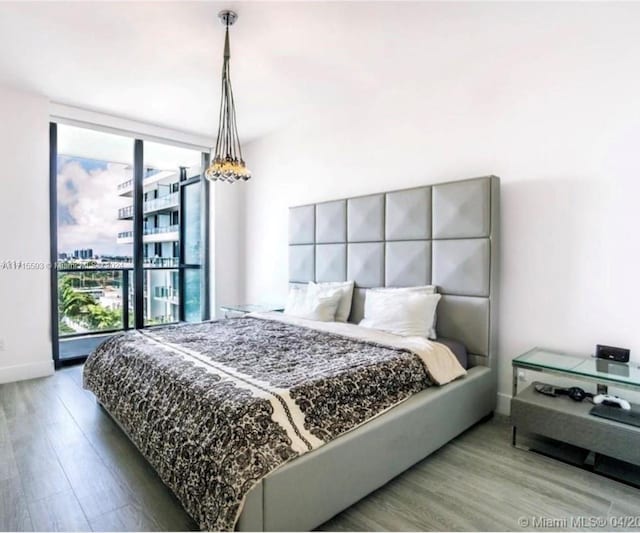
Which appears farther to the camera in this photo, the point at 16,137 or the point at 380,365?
the point at 16,137

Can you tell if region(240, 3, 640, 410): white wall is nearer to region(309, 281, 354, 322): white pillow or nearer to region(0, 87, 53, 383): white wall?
region(309, 281, 354, 322): white pillow

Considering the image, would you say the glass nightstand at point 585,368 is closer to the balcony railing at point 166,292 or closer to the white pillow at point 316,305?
the white pillow at point 316,305

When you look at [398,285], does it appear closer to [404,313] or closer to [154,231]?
[404,313]

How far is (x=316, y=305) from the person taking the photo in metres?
3.43

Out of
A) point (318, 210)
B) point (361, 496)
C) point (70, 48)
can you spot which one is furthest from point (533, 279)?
point (70, 48)

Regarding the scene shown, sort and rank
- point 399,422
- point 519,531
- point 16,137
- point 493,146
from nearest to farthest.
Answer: point 519,531 < point 399,422 < point 493,146 < point 16,137

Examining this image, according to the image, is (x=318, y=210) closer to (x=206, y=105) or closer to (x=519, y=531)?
(x=206, y=105)

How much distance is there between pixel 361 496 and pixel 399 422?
403 millimetres

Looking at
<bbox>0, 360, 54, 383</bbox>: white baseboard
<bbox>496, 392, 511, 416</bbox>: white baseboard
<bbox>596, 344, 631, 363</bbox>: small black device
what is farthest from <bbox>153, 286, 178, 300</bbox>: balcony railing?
<bbox>596, 344, 631, 363</bbox>: small black device

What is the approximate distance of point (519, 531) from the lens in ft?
5.28

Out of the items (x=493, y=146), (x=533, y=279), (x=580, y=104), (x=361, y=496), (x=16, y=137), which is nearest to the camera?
(x=361, y=496)

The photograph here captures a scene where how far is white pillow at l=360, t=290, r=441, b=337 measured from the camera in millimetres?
2746

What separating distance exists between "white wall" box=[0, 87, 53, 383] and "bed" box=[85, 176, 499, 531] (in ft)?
4.60

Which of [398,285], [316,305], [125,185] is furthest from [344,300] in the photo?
[125,185]
